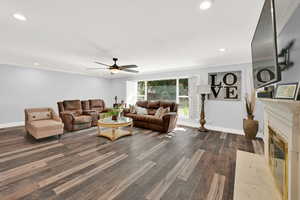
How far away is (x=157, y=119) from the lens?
13.1ft

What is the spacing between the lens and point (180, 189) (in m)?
1.57

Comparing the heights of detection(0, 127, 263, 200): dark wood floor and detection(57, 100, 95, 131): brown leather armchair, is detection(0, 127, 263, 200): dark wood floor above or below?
below

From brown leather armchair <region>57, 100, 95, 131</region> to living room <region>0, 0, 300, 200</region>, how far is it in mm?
44

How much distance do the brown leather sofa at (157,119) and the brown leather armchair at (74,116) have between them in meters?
1.46

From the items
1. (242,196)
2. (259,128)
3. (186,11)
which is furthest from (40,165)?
(259,128)

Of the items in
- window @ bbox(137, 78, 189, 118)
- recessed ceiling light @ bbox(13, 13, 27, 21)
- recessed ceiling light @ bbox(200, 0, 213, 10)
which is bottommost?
window @ bbox(137, 78, 189, 118)

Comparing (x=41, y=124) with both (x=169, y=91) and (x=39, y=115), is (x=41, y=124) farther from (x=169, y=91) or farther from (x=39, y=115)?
(x=169, y=91)

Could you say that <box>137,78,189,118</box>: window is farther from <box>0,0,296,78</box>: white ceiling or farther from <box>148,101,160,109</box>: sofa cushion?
<box>0,0,296,78</box>: white ceiling

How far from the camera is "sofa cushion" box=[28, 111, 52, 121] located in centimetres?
340

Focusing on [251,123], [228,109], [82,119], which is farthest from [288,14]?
[82,119]

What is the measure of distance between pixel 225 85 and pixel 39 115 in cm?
598

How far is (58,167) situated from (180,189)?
1.96m

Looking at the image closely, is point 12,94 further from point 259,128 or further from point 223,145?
point 259,128

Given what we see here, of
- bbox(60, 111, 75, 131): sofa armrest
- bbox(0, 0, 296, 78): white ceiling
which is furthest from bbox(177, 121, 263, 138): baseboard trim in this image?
bbox(60, 111, 75, 131): sofa armrest
